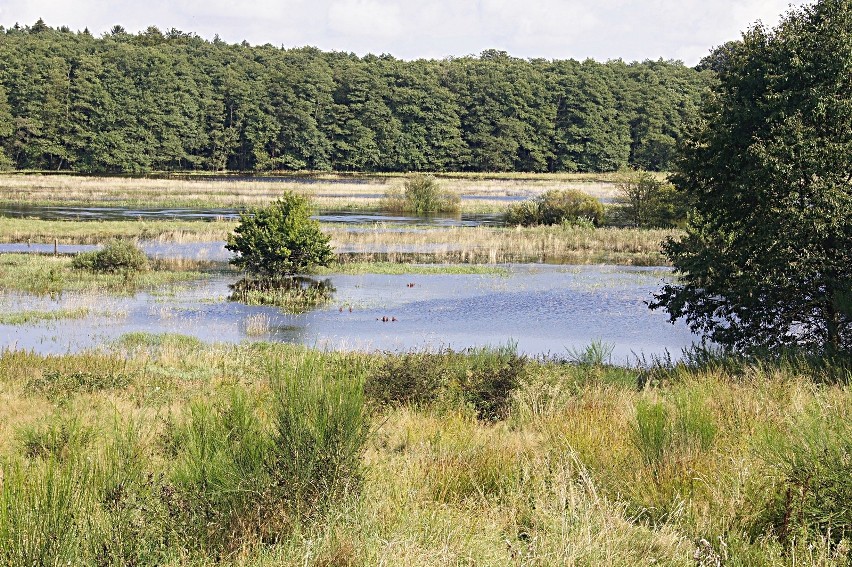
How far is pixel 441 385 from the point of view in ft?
44.9

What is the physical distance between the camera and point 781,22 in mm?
17156

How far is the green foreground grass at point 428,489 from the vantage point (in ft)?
16.2

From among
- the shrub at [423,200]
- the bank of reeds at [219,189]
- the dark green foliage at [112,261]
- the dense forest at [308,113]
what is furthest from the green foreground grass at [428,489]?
the dense forest at [308,113]

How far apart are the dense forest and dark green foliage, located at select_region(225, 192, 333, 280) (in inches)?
3173

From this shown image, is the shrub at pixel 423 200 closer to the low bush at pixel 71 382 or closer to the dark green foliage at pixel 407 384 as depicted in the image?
the low bush at pixel 71 382

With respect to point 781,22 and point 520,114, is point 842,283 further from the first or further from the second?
point 520,114

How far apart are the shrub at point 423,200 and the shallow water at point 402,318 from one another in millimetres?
36512

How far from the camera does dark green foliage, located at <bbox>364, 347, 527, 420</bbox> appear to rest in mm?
12258

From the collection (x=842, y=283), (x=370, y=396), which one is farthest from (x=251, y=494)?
(x=842, y=283)

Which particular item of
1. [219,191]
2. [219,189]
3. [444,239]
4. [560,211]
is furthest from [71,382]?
[219,189]

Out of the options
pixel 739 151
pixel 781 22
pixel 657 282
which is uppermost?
pixel 781 22

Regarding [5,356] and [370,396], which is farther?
[5,356]

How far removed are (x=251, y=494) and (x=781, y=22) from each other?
1502 centimetres

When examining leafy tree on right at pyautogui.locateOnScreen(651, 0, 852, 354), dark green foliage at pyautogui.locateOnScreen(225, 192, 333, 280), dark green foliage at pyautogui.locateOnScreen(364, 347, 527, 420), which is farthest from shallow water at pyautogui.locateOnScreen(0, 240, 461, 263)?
dark green foliage at pyautogui.locateOnScreen(364, 347, 527, 420)
